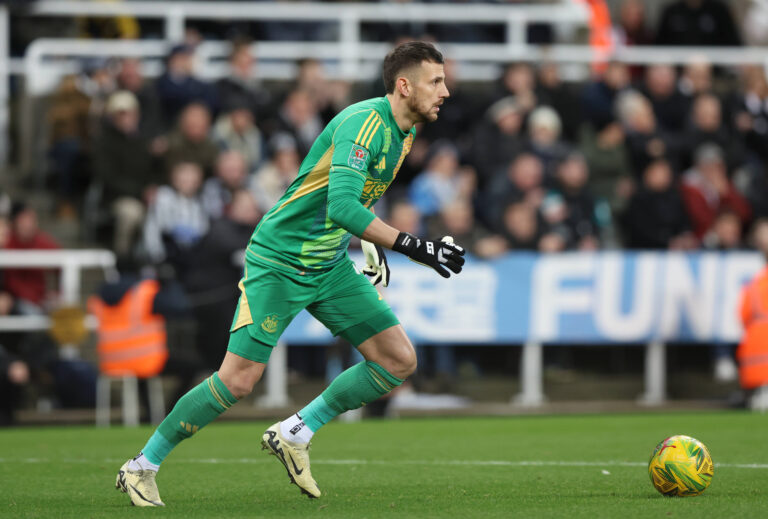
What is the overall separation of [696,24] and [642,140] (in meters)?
3.34

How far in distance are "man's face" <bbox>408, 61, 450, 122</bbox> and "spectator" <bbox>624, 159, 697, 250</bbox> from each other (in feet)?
29.0

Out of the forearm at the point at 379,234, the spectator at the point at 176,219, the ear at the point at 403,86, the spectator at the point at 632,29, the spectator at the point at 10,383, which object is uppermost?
the spectator at the point at 632,29

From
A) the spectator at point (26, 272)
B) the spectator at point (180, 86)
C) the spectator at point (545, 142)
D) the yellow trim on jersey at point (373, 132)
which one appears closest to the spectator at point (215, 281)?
the spectator at point (26, 272)

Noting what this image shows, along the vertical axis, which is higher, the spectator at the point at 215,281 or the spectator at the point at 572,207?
the spectator at the point at 572,207

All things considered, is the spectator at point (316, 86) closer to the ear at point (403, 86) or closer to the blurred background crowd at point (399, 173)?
the blurred background crowd at point (399, 173)

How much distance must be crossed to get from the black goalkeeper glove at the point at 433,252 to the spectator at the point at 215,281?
24.3ft

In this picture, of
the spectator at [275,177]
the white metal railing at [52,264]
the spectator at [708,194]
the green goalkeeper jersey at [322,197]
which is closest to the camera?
the green goalkeeper jersey at [322,197]

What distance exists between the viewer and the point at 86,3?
16797 millimetres

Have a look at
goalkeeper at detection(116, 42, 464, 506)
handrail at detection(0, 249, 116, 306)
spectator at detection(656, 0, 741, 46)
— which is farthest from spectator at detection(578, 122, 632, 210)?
goalkeeper at detection(116, 42, 464, 506)

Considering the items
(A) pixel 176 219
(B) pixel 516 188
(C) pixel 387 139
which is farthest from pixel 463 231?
(C) pixel 387 139

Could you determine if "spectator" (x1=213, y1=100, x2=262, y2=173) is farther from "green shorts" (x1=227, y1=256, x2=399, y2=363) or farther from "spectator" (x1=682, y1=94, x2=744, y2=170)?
"green shorts" (x1=227, y1=256, x2=399, y2=363)

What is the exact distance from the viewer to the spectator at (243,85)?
52.6 ft

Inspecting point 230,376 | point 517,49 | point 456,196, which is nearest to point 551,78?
point 517,49

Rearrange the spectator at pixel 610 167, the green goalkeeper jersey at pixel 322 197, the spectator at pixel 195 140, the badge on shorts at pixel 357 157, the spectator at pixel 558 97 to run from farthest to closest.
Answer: the spectator at pixel 558 97
the spectator at pixel 610 167
the spectator at pixel 195 140
the green goalkeeper jersey at pixel 322 197
the badge on shorts at pixel 357 157
